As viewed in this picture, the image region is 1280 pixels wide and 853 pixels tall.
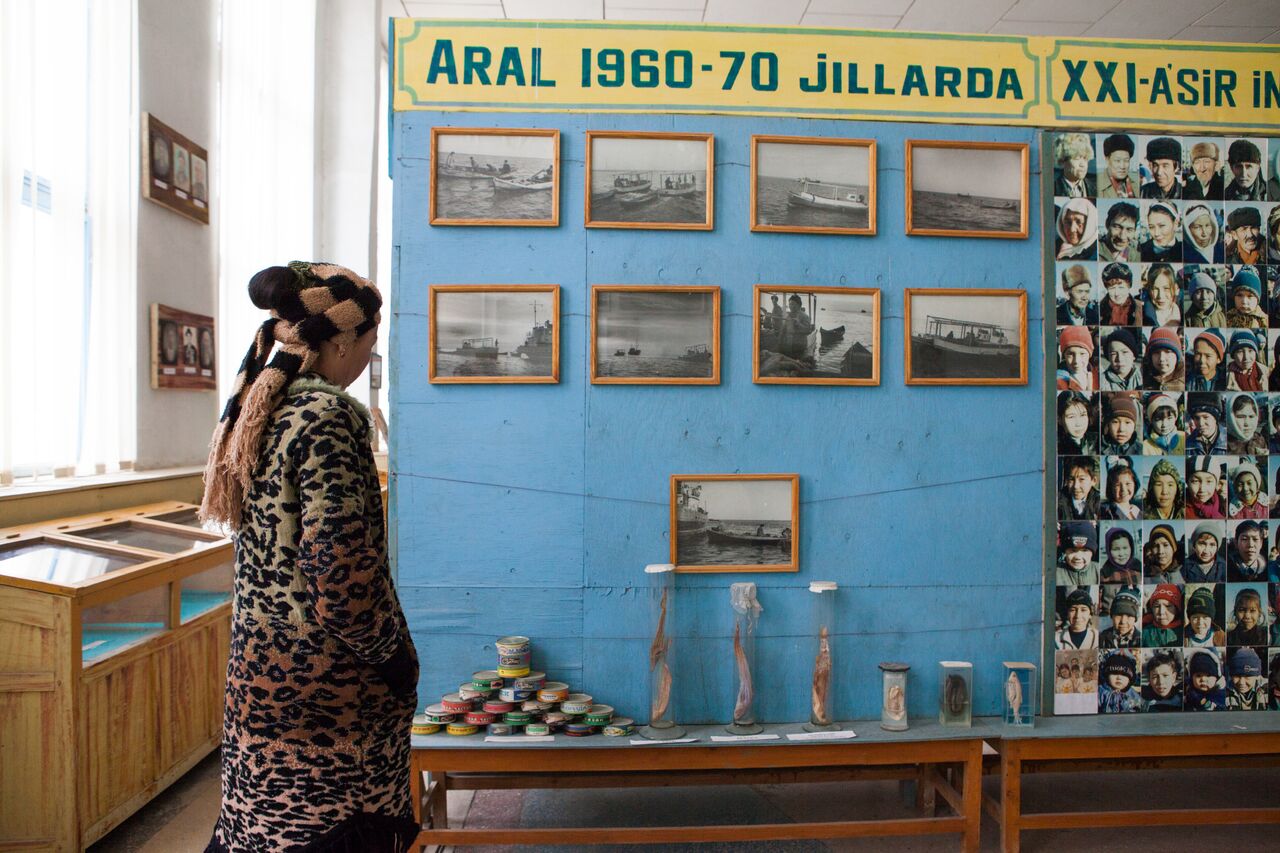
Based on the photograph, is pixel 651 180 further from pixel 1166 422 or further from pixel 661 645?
pixel 1166 422

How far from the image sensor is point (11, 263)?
351 cm

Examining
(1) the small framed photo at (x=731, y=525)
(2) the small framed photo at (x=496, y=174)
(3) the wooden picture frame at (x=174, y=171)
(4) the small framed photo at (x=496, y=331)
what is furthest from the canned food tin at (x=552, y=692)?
(3) the wooden picture frame at (x=174, y=171)

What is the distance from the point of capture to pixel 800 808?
3158 millimetres

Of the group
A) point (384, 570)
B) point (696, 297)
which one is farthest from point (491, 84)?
point (384, 570)

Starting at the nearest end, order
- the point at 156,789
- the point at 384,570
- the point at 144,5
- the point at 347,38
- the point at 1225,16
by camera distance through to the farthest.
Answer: the point at 384,570 → the point at 156,789 → the point at 144,5 → the point at 1225,16 → the point at 347,38

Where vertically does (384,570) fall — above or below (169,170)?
below

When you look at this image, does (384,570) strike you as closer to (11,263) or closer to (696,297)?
(696,297)

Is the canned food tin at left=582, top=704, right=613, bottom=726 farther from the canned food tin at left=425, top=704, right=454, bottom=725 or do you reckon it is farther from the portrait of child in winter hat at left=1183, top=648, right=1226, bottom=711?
the portrait of child in winter hat at left=1183, top=648, right=1226, bottom=711

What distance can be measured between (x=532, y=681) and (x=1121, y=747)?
1787 millimetres

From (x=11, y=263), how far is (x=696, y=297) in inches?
106

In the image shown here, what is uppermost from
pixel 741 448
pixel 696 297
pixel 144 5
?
pixel 144 5

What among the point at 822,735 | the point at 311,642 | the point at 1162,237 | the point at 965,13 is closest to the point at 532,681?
the point at 822,735

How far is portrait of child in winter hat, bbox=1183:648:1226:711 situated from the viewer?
2.96 meters

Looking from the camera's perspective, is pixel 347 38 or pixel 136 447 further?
pixel 347 38
